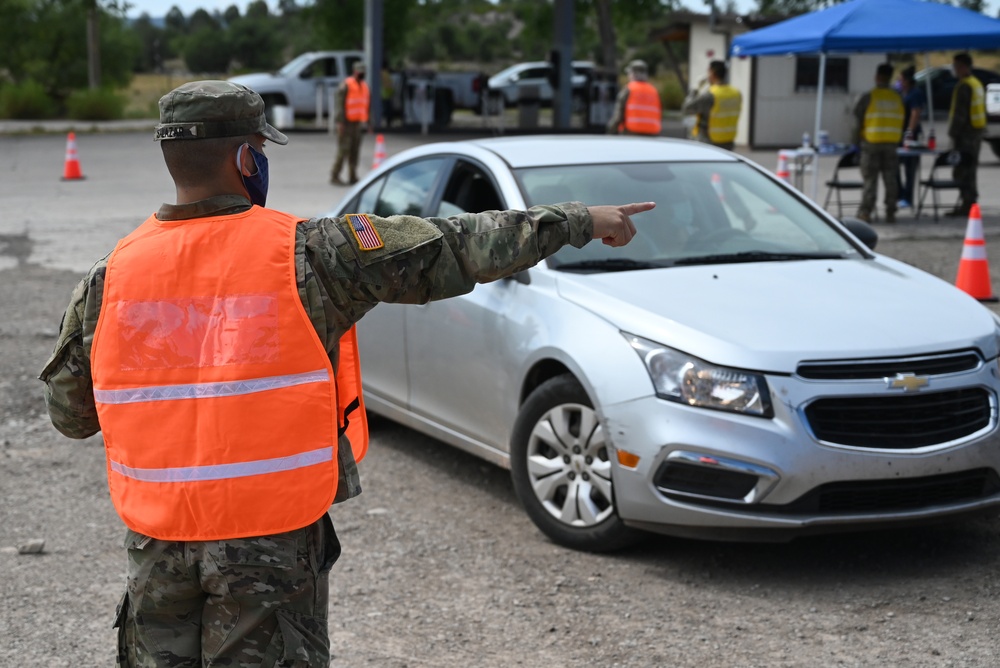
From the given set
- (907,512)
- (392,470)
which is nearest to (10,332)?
(392,470)

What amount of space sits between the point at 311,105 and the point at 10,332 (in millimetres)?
24126

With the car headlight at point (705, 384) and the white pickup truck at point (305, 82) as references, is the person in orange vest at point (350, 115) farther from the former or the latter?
the car headlight at point (705, 384)

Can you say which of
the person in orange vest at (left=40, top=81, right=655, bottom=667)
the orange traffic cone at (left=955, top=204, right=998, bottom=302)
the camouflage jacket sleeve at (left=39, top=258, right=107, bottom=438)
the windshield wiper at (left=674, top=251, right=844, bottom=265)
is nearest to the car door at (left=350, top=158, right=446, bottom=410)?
the windshield wiper at (left=674, top=251, right=844, bottom=265)

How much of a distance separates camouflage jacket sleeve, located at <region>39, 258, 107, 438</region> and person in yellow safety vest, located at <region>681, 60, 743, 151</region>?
1314 centimetres

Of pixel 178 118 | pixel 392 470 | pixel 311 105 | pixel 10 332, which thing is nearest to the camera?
pixel 178 118

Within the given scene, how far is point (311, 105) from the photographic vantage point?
32.2 m

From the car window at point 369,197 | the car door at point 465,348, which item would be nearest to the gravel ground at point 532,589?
the car door at point 465,348

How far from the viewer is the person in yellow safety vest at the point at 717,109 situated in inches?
593

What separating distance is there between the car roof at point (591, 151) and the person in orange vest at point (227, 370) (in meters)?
3.26

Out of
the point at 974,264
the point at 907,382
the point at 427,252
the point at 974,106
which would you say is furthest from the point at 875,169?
the point at 427,252

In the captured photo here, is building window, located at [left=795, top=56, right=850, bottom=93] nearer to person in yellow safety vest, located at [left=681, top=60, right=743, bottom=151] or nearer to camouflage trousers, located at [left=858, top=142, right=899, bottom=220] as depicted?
person in yellow safety vest, located at [left=681, top=60, right=743, bottom=151]

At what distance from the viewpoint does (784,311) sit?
15.3 ft

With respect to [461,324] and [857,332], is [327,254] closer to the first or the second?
[857,332]

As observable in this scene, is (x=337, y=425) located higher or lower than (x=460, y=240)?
lower
